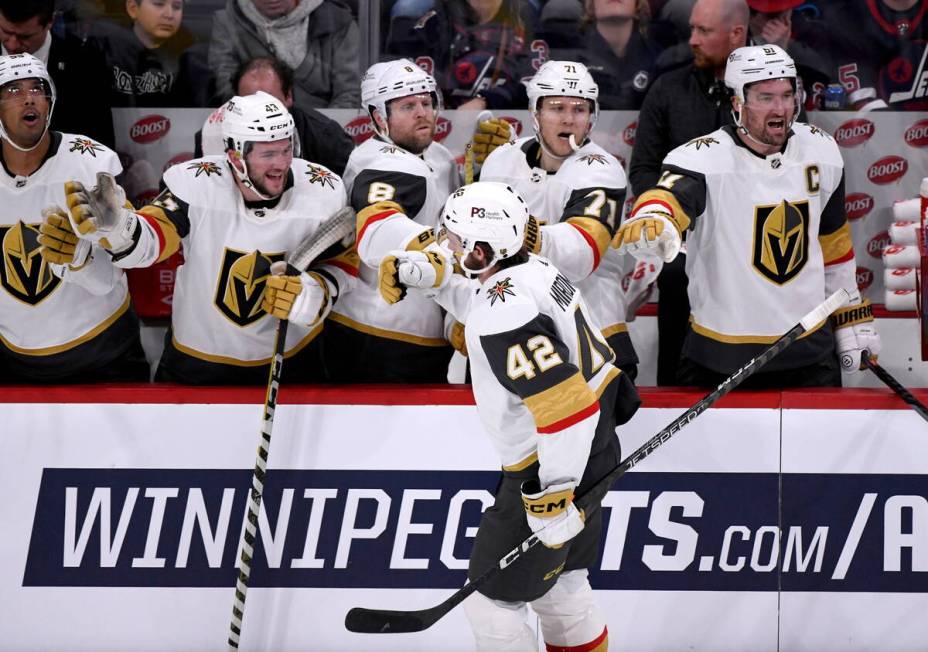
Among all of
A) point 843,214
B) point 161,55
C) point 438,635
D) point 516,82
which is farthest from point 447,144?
point 438,635

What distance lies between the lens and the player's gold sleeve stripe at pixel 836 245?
4.12 meters

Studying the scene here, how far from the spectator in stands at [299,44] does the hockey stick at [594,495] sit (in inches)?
80.7

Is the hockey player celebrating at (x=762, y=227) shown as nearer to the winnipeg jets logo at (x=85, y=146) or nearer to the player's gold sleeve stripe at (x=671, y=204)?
the player's gold sleeve stripe at (x=671, y=204)

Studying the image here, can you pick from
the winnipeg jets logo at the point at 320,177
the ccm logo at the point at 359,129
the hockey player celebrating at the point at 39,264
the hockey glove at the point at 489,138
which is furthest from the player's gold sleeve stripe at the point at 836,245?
the hockey player celebrating at the point at 39,264

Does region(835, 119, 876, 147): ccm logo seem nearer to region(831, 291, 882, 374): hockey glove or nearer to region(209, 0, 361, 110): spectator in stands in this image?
region(831, 291, 882, 374): hockey glove

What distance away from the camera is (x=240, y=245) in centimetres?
392

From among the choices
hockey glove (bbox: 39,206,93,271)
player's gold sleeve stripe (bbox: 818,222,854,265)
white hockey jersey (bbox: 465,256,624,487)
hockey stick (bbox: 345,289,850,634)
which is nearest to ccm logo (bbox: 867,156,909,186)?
player's gold sleeve stripe (bbox: 818,222,854,265)

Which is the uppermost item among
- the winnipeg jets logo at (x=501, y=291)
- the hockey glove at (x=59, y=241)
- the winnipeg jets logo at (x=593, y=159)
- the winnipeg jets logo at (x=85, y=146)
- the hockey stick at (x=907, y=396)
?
the winnipeg jets logo at (x=593, y=159)

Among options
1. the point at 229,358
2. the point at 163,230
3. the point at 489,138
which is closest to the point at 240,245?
the point at 163,230

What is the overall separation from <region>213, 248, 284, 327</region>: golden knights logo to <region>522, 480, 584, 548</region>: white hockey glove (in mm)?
1246

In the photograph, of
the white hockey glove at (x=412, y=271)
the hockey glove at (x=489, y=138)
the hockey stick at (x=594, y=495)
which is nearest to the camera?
the hockey stick at (x=594, y=495)

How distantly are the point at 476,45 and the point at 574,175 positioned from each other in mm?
1275

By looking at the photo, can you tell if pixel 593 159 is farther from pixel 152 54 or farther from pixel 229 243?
pixel 152 54

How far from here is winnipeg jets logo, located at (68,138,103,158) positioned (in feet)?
13.4
